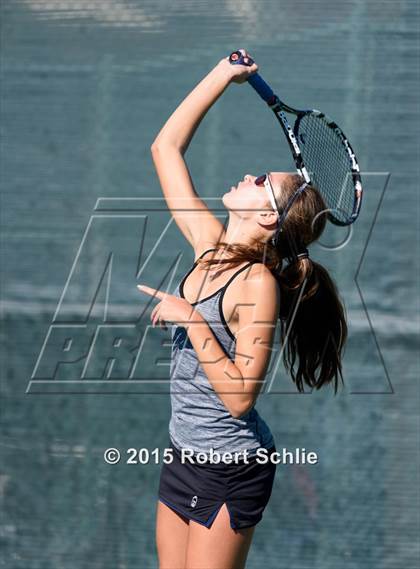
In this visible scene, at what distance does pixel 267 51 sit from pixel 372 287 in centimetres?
80

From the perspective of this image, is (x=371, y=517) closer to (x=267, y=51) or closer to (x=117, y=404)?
(x=117, y=404)

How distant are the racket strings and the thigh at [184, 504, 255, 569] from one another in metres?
0.83

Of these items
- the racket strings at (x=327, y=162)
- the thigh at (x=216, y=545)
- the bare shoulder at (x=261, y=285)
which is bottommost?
the thigh at (x=216, y=545)

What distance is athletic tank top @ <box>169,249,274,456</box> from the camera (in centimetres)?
210

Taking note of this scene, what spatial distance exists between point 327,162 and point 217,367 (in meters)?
0.96

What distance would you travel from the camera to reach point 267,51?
3.21 meters

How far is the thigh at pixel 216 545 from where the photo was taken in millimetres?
2086

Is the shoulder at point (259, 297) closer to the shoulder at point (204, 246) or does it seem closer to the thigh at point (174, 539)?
the shoulder at point (204, 246)

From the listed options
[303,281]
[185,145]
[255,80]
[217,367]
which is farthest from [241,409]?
[255,80]

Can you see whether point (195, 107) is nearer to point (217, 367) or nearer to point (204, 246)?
point (204, 246)

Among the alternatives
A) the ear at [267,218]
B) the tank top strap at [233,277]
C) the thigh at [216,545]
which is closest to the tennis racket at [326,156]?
the ear at [267,218]

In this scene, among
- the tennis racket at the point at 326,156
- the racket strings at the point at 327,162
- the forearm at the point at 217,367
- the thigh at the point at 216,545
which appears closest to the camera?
the forearm at the point at 217,367

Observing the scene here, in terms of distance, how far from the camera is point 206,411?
2.13 m

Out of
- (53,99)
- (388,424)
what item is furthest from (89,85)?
(388,424)
